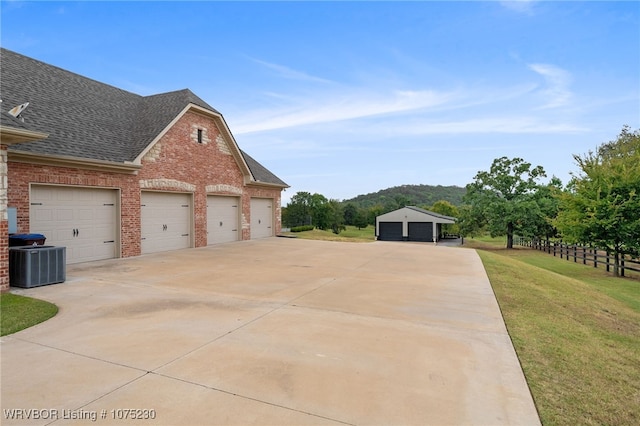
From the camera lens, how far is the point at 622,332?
5828 mm

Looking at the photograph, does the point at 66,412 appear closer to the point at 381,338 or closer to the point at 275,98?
the point at 381,338

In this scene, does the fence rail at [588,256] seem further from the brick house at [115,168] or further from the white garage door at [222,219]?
the brick house at [115,168]

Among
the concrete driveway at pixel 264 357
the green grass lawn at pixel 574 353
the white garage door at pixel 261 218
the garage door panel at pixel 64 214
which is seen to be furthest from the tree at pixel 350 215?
the concrete driveway at pixel 264 357

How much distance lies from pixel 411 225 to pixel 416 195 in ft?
192

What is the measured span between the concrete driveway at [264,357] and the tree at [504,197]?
27.5m

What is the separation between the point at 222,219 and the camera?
17328 millimetres

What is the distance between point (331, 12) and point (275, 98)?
8.47 metres

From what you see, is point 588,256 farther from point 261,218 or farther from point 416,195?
point 416,195

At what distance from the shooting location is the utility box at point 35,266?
23.6 ft

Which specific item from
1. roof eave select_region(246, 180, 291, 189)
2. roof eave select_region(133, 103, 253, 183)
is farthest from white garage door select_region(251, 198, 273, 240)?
roof eave select_region(133, 103, 253, 183)

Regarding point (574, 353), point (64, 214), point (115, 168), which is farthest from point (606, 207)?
point (64, 214)

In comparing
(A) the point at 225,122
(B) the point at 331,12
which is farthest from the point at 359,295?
(B) the point at 331,12

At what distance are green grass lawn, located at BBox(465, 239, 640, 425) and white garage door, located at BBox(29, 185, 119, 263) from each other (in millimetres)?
12075

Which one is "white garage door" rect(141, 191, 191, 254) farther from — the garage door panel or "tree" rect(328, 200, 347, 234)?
"tree" rect(328, 200, 347, 234)
